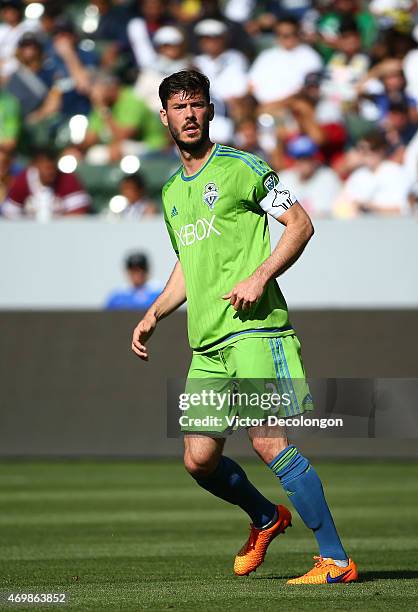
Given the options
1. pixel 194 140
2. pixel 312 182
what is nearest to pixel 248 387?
pixel 194 140

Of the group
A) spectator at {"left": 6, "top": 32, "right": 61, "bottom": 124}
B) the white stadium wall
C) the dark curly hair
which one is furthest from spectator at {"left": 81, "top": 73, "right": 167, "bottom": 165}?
the dark curly hair

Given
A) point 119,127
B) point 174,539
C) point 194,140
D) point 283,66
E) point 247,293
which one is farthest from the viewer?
point 283,66

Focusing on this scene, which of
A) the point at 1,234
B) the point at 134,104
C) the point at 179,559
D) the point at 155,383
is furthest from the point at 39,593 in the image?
the point at 134,104

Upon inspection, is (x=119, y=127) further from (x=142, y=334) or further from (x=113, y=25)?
(x=142, y=334)

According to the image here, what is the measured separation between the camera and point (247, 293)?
5918mm

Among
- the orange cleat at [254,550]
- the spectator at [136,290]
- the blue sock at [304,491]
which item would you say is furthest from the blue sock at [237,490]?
the spectator at [136,290]

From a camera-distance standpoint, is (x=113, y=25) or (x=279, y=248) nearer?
(x=279, y=248)

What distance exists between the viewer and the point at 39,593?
601 centimetres

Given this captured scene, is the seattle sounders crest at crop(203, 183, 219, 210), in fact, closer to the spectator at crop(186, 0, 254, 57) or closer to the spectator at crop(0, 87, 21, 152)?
the spectator at crop(0, 87, 21, 152)

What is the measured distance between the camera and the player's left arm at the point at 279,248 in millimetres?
5934

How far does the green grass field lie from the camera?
5.87 metres

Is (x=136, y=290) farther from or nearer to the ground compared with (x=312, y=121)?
nearer to the ground

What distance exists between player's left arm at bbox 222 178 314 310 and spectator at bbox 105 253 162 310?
797cm

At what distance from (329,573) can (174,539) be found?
280 cm
